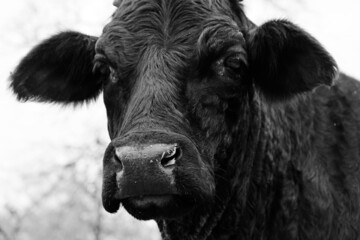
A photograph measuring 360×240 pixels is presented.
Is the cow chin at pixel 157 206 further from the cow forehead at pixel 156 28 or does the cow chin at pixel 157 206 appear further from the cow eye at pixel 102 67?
the cow eye at pixel 102 67

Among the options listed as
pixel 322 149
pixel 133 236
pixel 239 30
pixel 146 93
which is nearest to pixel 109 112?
pixel 146 93

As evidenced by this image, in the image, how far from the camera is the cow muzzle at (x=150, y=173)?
523cm

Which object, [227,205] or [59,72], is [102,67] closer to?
[59,72]

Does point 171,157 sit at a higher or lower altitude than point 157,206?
higher

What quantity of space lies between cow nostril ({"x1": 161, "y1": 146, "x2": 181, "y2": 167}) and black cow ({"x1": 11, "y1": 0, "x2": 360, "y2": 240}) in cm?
1

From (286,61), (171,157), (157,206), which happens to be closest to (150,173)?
(171,157)

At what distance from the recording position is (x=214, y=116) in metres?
6.11

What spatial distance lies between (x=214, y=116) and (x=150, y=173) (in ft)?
3.46

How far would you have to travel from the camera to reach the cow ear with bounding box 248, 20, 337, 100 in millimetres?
6391

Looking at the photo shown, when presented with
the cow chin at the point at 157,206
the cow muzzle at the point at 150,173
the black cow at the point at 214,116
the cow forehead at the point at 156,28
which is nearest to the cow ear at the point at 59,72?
the black cow at the point at 214,116

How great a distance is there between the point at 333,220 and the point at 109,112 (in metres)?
2.01

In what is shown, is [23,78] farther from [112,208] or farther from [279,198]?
[279,198]

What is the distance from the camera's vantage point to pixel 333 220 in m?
6.66

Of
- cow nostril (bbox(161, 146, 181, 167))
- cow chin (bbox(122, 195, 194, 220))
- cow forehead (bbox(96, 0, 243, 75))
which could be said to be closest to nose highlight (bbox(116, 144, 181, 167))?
cow nostril (bbox(161, 146, 181, 167))
